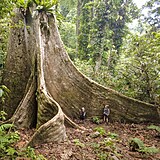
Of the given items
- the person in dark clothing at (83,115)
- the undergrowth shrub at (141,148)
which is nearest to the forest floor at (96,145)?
the undergrowth shrub at (141,148)

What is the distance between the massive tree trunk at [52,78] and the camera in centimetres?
578

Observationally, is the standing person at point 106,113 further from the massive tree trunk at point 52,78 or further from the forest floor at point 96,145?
the forest floor at point 96,145

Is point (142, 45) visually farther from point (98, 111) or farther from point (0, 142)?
point (0, 142)

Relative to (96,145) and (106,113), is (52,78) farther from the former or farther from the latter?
(96,145)

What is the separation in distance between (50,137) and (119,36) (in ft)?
31.5

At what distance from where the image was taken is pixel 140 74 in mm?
6723

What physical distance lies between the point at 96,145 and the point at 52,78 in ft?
8.58

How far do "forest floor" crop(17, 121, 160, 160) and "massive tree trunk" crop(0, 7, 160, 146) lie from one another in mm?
756

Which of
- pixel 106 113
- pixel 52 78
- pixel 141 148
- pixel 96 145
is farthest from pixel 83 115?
pixel 141 148

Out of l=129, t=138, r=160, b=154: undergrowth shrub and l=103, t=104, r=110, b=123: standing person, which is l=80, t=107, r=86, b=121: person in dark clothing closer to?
l=103, t=104, r=110, b=123: standing person

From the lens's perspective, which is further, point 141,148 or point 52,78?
point 52,78

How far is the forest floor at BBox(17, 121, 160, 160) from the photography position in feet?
11.7

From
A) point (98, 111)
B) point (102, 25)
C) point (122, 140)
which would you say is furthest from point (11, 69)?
point (102, 25)

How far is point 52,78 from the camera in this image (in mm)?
6137
